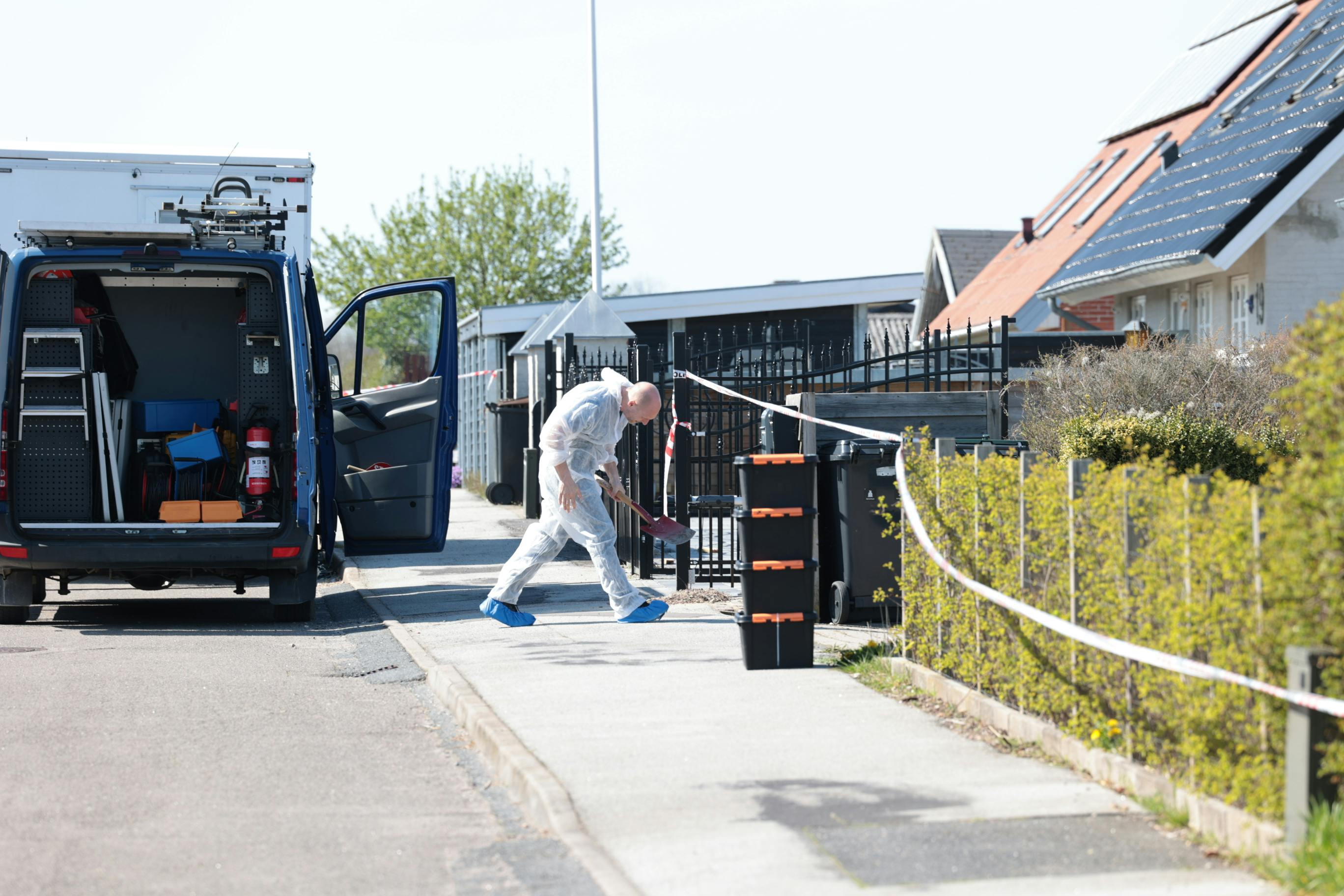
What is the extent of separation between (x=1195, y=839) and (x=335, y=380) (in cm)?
934

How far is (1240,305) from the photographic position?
2045cm

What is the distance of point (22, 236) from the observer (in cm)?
1133

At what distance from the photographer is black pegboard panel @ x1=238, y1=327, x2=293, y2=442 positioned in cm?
1215

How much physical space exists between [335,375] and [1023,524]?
796 centimetres

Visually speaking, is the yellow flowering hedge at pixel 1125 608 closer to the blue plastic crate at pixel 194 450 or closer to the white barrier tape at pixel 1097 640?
the white barrier tape at pixel 1097 640

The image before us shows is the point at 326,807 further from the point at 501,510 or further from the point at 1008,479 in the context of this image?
the point at 501,510

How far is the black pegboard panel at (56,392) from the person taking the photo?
11.5 metres

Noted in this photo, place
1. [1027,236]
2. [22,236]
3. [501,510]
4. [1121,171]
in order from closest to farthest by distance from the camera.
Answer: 1. [22,236]
2. [501,510]
3. [1121,171]
4. [1027,236]

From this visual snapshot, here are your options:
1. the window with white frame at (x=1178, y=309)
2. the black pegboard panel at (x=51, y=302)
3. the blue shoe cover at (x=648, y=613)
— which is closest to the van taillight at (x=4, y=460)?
the black pegboard panel at (x=51, y=302)

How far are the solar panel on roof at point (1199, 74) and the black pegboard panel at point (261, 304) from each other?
1741cm

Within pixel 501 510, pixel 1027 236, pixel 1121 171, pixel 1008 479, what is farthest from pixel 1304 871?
pixel 1027 236

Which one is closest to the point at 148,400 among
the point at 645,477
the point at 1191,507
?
the point at 645,477

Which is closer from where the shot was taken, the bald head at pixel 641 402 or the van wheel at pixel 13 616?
the bald head at pixel 641 402

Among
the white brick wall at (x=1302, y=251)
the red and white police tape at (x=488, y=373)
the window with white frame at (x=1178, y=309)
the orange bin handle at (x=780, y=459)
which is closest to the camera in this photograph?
A: the orange bin handle at (x=780, y=459)
